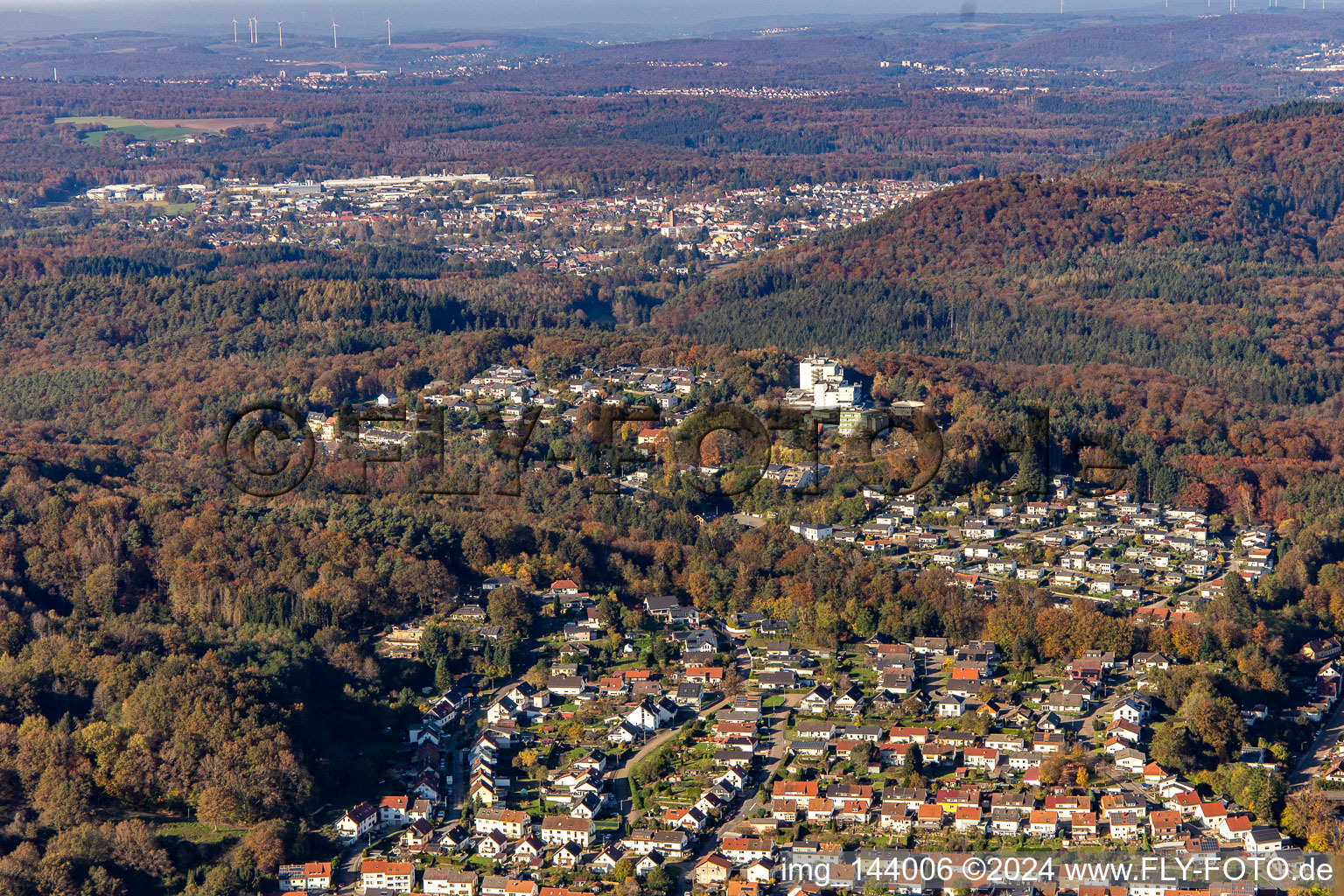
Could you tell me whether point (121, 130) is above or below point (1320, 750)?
above

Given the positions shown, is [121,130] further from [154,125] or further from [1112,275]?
[1112,275]

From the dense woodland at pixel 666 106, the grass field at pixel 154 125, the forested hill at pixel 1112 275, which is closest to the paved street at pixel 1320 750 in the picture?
the forested hill at pixel 1112 275

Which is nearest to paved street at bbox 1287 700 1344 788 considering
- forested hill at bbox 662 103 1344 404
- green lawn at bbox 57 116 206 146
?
forested hill at bbox 662 103 1344 404

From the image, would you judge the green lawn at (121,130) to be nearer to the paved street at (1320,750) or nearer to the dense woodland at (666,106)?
the dense woodland at (666,106)

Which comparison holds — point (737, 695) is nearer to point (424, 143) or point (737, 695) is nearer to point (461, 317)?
point (461, 317)

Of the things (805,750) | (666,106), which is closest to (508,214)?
(666,106)

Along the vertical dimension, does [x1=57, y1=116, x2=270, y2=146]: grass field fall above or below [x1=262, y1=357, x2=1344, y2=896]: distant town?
above

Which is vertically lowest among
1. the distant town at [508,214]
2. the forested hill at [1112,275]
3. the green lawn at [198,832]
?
the green lawn at [198,832]

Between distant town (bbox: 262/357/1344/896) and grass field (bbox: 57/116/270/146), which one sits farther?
grass field (bbox: 57/116/270/146)

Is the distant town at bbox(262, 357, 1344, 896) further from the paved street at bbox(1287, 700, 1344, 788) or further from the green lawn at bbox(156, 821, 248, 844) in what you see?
the green lawn at bbox(156, 821, 248, 844)
